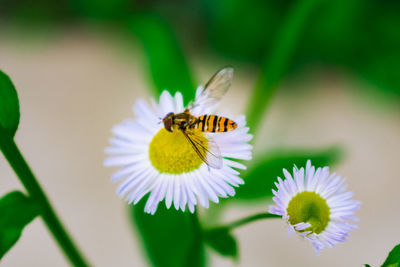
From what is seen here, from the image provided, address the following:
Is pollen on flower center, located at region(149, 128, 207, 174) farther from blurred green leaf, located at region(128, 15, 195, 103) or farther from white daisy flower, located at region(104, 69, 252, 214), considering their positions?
blurred green leaf, located at region(128, 15, 195, 103)

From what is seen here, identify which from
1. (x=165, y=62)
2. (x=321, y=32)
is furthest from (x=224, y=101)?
(x=165, y=62)

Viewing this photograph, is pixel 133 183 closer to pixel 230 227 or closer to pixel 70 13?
pixel 230 227

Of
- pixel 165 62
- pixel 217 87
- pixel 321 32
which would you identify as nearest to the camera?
pixel 217 87

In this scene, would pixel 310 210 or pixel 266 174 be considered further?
pixel 266 174

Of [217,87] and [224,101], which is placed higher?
[224,101]

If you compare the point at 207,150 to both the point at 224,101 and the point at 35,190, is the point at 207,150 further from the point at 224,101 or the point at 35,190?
the point at 224,101

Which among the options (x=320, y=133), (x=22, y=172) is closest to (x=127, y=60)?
(x=320, y=133)

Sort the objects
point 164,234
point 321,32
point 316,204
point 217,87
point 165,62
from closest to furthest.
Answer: point 316,204, point 217,87, point 164,234, point 165,62, point 321,32
